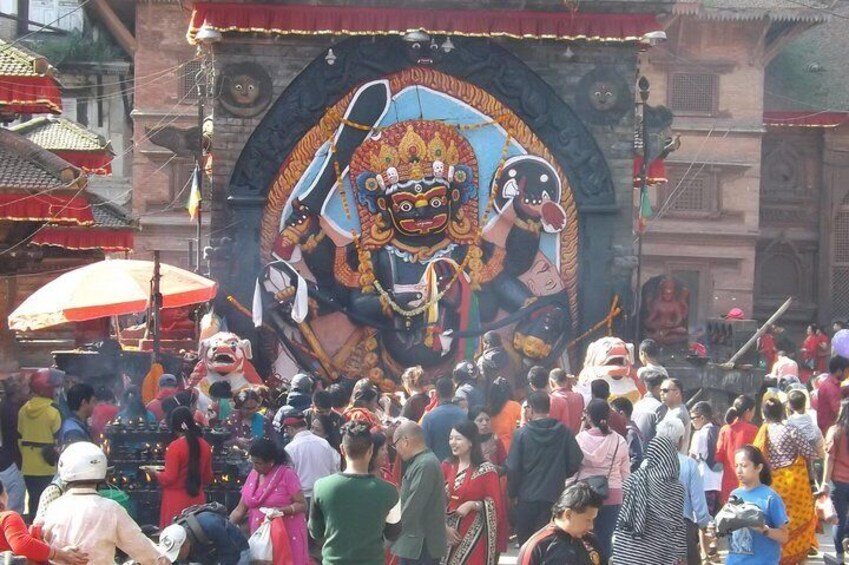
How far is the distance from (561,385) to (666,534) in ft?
11.5

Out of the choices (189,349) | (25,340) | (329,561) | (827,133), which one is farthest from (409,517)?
(827,133)

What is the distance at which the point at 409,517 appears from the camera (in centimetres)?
1041

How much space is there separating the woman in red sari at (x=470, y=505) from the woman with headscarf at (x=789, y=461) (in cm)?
270

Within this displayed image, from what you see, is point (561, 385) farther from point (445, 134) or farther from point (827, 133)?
point (827, 133)

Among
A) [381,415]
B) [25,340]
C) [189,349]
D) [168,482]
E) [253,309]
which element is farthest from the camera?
[25,340]

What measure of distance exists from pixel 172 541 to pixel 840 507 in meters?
6.47

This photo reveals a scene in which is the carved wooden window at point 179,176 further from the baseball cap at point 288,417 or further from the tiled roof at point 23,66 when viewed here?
the baseball cap at point 288,417

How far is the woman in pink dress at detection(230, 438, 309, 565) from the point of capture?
10.7 meters

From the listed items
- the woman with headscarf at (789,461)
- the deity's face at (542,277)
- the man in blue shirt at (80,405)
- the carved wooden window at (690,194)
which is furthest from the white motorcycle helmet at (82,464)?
the carved wooden window at (690,194)

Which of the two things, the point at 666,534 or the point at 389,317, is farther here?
the point at 389,317

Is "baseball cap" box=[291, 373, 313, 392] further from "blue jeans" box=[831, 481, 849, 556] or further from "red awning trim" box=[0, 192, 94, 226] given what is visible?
"red awning trim" box=[0, 192, 94, 226]

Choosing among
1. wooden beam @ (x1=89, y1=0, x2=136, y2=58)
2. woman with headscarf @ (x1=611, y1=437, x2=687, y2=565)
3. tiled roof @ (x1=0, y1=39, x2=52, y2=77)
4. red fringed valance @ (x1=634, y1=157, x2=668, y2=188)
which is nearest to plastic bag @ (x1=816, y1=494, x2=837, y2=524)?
woman with headscarf @ (x1=611, y1=437, x2=687, y2=565)

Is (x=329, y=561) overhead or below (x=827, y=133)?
below

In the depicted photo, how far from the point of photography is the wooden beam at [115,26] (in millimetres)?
35500
